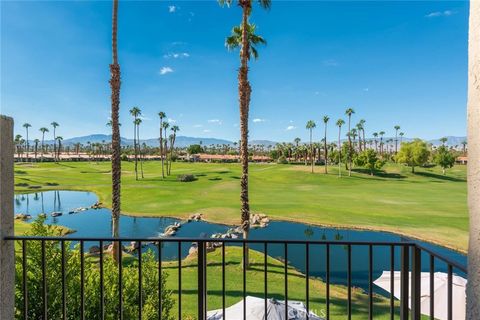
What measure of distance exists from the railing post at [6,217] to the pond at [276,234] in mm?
7038

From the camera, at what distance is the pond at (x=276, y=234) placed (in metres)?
15.3

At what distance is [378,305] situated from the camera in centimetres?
1100

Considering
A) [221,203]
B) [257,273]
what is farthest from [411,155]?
[257,273]

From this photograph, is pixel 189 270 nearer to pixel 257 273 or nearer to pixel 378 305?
pixel 257 273

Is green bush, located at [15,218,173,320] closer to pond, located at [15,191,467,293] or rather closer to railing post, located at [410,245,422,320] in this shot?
pond, located at [15,191,467,293]

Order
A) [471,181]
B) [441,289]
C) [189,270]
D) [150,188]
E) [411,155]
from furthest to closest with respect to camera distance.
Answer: [411,155] → [150,188] → [189,270] → [441,289] → [471,181]

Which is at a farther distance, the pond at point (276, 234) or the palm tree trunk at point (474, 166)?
the pond at point (276, 234)

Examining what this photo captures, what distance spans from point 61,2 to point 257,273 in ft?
49.9

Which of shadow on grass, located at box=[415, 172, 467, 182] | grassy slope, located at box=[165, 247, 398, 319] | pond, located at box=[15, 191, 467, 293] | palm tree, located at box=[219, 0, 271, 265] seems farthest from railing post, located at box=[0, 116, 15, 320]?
shadow on grass, located at box=[415, 172, 467, 182]

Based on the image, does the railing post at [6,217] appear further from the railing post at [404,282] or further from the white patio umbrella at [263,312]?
the white patio umbrella at [263,312]

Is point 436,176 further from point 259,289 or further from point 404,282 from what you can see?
point 404,282

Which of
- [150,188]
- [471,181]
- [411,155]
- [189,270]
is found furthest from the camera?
[411,155]

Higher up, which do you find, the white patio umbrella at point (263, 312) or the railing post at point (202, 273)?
the railing post at point (202, 273)

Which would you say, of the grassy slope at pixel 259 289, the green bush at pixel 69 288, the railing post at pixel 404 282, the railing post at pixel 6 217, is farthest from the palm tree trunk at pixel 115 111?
the railing post at pixel 404 282
